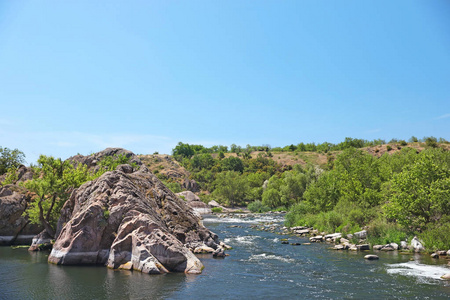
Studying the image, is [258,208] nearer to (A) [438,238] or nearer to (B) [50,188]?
(A) [438,238]

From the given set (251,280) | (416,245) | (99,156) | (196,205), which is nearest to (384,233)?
(416,245)

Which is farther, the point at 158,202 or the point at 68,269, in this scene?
the point at 158,202

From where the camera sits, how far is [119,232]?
1126 inches

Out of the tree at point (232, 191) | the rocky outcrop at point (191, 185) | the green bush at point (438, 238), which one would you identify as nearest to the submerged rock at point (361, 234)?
the green bush at point (438, 238)

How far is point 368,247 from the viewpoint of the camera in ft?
125

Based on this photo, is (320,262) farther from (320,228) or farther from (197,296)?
(320,228)

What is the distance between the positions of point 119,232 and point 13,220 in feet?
75.9

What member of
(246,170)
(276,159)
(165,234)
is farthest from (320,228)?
(276,159)

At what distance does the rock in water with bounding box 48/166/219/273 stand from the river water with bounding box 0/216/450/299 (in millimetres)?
1128

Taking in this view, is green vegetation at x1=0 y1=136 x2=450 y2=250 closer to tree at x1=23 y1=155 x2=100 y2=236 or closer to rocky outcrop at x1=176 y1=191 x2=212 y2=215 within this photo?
tree at x1=23 y1=155 x2=100 y2=236

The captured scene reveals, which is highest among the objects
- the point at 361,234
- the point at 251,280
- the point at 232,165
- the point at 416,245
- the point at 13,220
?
the point at 232,165

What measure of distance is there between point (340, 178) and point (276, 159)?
121 m

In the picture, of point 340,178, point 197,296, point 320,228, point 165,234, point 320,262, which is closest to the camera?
point 197,296

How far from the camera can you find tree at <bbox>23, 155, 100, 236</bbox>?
38562 mm
